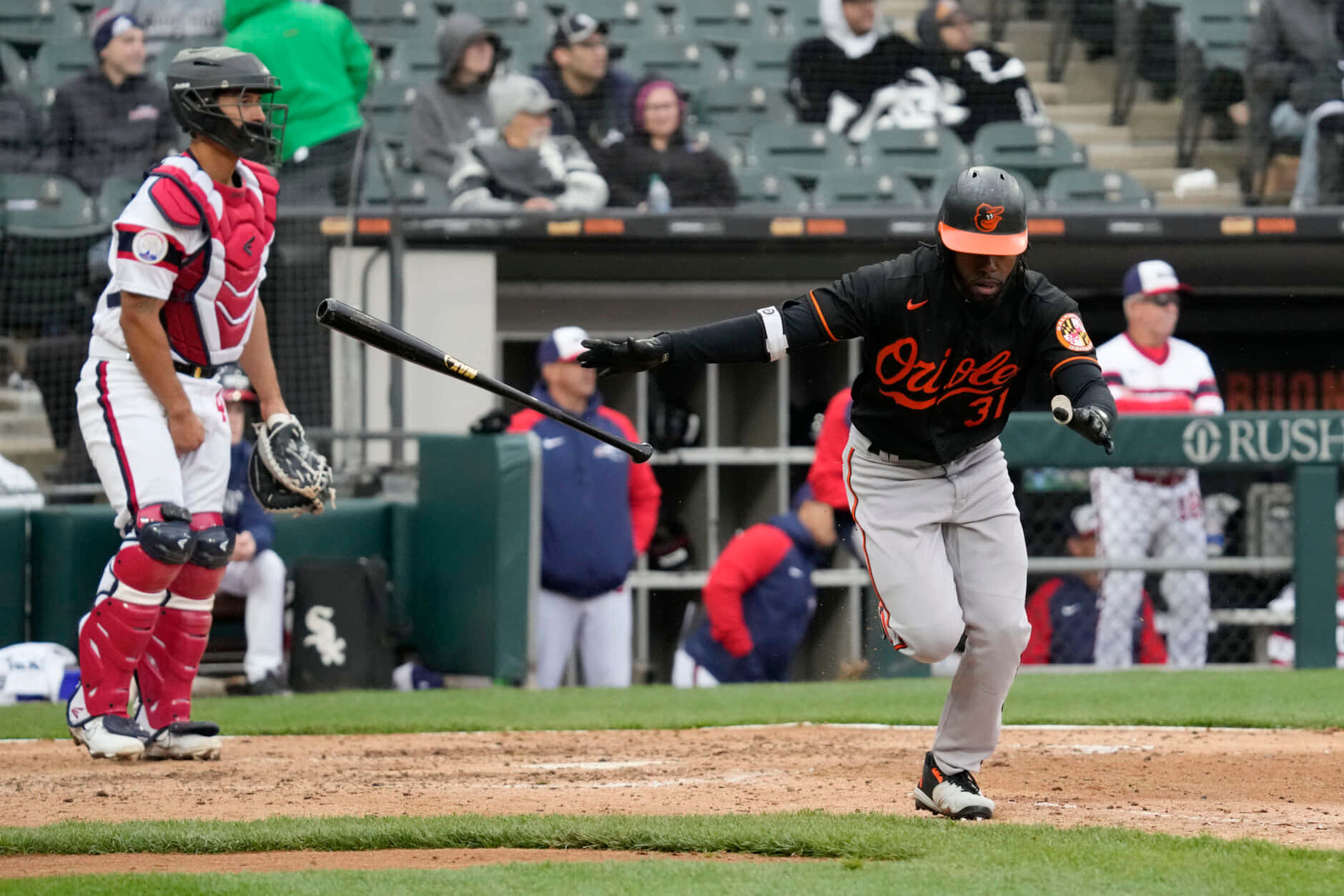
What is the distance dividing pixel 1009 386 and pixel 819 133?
7.63 meters

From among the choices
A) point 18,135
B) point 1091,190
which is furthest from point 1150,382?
point 18,135

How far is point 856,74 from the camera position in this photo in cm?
1211

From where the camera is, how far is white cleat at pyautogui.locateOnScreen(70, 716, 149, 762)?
5.27 meters

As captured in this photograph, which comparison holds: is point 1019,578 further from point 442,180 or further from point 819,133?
point 819,133

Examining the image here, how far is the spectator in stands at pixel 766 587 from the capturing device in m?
7.58

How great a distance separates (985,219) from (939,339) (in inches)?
12.2

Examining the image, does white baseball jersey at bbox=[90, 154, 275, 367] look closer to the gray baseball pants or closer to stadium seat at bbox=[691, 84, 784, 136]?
the gray baseball pants

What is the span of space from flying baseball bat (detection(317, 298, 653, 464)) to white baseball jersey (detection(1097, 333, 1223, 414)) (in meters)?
4.67

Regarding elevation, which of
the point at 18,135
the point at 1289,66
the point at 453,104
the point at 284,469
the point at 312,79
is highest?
the point at 1289,66

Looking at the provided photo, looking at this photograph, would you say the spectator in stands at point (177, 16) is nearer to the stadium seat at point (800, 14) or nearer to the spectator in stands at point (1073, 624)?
the stadium seat at point (800, 14)

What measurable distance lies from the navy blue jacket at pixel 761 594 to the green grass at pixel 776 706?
263 millimetres

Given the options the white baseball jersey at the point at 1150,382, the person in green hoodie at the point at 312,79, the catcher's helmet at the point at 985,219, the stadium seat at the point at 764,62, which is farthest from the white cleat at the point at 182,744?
the stadium seat at the point at 764,62

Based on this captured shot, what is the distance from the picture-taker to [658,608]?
11047 millimetres

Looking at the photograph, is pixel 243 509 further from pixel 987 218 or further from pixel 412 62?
Result: pixel 412 62
